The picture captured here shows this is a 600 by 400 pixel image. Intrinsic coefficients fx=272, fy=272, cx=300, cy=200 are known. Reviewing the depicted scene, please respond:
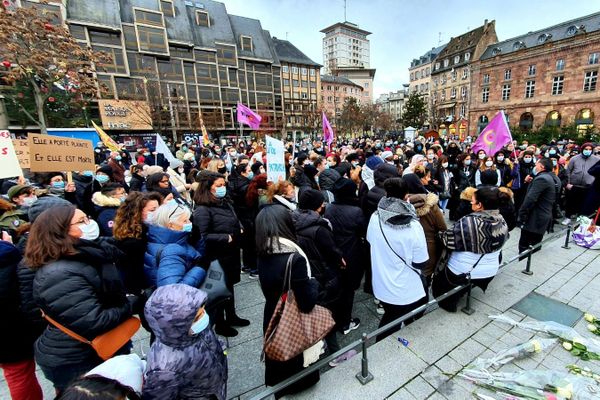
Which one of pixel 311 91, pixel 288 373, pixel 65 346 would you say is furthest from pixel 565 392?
pixel 311 91

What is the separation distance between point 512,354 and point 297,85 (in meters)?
59.1

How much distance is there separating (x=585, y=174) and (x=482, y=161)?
2.53 metres

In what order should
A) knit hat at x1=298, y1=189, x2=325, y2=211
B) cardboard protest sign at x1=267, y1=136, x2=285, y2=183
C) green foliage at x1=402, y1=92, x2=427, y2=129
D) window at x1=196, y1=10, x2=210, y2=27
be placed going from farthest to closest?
green foliage at x1=402, y1=92, x2=427, y2=129
window at x1=196, y1=10, x2=210, y2=27
cardboard protest sign at x1=267, y1=136, x2=285, y2=183
knit hat at x1=298, y1=189, x2=325, y2=211

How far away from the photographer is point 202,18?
40562 millimetres

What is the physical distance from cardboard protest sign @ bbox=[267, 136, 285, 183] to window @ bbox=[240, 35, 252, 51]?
46046mm

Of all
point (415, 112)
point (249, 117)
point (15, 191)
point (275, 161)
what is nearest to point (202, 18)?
point (415, 112)

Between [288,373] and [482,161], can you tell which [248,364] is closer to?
[288,373]

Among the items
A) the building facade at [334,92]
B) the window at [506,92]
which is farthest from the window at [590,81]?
the building facade at [334,92]

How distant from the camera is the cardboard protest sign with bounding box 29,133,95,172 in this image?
4.35 m

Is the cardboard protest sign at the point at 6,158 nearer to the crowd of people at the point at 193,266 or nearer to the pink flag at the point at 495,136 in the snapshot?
the crowd of people at the point at 193,266

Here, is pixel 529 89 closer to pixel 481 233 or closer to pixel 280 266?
pixel 481 233

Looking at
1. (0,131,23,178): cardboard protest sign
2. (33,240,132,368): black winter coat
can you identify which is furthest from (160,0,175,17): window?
(33,240,132,368): black winter coat

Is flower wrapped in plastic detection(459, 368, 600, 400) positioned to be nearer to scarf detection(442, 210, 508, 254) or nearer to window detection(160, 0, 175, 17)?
scarf detection(442, 210, 508, 254)

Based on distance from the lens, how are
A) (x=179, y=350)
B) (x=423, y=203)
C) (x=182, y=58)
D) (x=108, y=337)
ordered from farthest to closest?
(x=182, y=58)
(x=423, y=203)
(x=108, y=337)
(x=179, y=350)
